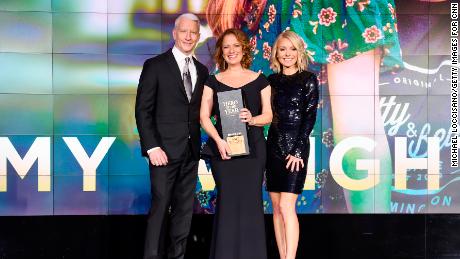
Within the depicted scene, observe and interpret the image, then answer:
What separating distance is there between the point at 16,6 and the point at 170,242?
2.19 meters

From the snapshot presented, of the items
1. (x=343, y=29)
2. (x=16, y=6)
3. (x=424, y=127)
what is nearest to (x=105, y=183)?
(x=16, y=6)

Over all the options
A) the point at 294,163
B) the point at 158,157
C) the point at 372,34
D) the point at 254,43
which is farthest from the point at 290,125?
the point at 372,34

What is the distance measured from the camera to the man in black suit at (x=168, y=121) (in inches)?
151

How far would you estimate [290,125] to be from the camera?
3893 millimetres

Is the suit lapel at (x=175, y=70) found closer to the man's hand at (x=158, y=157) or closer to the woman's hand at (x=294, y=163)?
the man's hand at (x=158, y=157)

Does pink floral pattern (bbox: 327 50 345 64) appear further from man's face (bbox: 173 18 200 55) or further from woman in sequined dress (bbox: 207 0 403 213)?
man's face (bbox: 173 18 200 55)

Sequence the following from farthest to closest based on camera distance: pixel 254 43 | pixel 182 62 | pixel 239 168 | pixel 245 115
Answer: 1. pixel 254 43
2. pixel 182 62
3. pixel 239 168
4. pixel 245 115

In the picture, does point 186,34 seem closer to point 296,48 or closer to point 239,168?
point 296,48

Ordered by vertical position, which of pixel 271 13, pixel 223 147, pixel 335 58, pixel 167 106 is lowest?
pixel 223 147

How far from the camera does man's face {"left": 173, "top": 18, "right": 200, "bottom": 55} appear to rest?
385 centimetres

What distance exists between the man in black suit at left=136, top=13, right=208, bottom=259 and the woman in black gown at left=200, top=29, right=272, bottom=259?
15 centimetres

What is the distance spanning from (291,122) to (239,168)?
1.44 feet

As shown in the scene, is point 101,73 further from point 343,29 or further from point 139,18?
point 343,29

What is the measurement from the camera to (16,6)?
4727 mm
